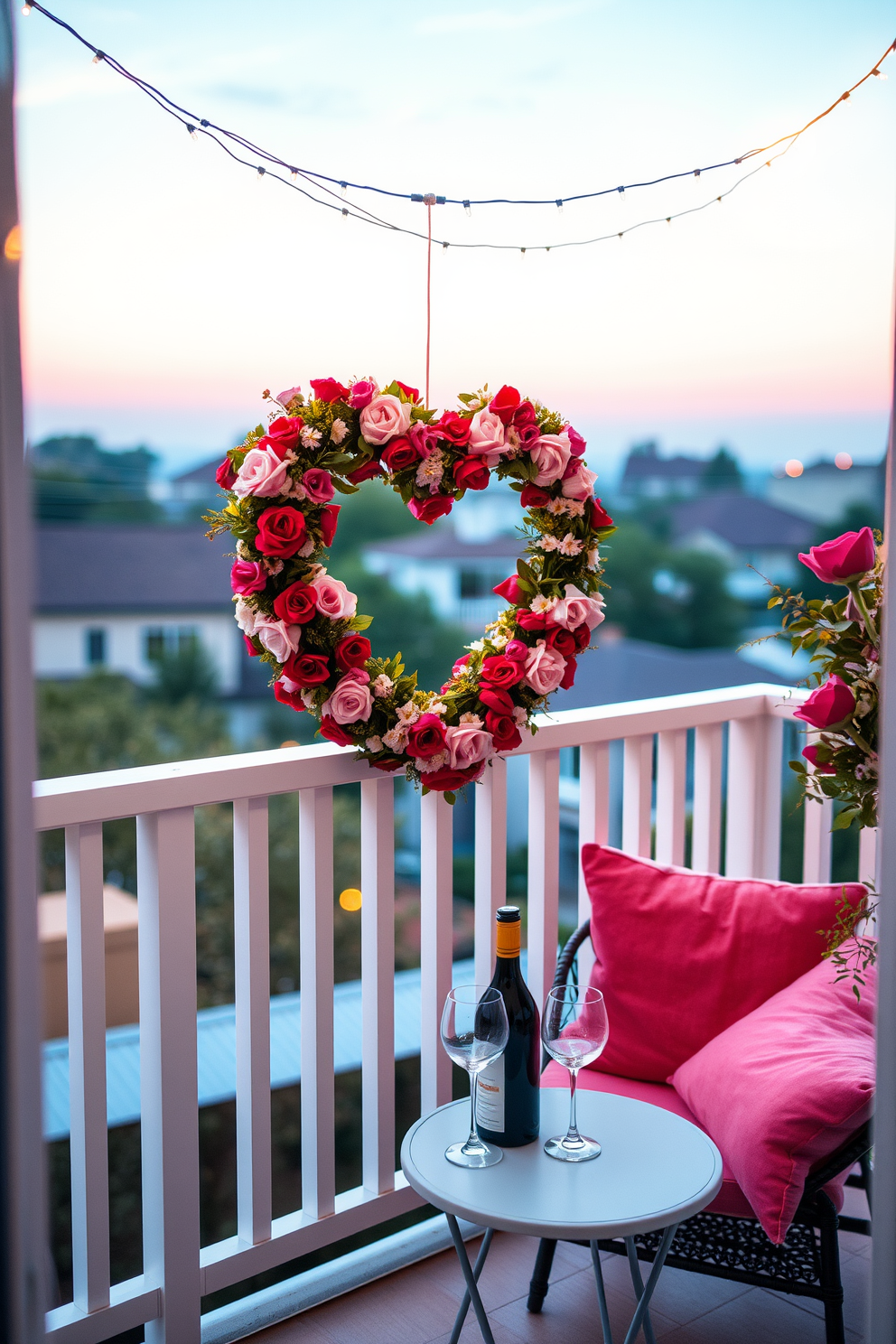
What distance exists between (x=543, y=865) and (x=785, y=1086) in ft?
2.82

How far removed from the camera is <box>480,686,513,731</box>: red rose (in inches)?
85.7

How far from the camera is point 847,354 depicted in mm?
9531

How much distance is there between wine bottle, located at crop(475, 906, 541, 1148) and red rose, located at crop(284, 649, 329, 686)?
0.56 meters

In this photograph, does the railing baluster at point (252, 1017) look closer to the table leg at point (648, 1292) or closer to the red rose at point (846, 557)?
the table leg at point (648, 1292)

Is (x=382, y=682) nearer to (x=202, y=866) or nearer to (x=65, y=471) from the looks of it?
(x=202, y=866)

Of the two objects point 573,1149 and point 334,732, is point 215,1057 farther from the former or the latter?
point 573,1149

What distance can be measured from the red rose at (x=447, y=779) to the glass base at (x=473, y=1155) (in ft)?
2.25

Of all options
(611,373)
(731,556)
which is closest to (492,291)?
(611,373)

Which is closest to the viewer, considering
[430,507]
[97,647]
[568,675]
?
[430,507]

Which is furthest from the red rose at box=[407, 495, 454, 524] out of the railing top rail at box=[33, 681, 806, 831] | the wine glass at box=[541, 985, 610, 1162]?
the wine glass at box=[541, 985, 610, 1162]

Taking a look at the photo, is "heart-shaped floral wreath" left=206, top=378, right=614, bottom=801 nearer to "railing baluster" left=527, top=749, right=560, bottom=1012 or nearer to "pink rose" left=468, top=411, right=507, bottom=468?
"pink rose" left=468, top=411, right=507, bottom=468

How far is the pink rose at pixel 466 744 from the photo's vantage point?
2.14 m

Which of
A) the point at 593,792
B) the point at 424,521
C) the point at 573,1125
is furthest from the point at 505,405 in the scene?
the point at 573,1125

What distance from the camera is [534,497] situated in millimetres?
2225
